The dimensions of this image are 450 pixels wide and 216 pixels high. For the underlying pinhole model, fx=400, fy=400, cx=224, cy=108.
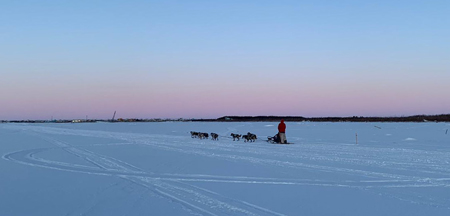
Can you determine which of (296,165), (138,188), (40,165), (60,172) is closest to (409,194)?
(296,165)

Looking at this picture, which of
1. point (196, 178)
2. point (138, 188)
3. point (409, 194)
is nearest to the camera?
point (409, 194)

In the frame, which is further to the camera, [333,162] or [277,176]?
[333,162]

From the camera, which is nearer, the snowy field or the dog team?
the snowy field

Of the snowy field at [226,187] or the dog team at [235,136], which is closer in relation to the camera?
the snowy field at [226,187]

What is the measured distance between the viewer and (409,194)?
26.9 feet

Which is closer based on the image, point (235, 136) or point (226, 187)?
point (226, 187)

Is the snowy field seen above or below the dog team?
below

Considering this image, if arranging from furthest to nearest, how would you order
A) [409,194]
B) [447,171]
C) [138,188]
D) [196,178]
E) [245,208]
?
[447,171], [196,178], [138,188], [409,194], [245,208]

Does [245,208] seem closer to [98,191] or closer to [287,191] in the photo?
[287,191]

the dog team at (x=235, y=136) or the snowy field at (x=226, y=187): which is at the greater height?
the dog team at (x=235, y=136)

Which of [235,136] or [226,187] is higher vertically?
[235,136]

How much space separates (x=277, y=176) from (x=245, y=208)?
3.84 metres

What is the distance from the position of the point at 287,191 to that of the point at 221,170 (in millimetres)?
3603

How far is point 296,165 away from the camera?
13.0 meters
